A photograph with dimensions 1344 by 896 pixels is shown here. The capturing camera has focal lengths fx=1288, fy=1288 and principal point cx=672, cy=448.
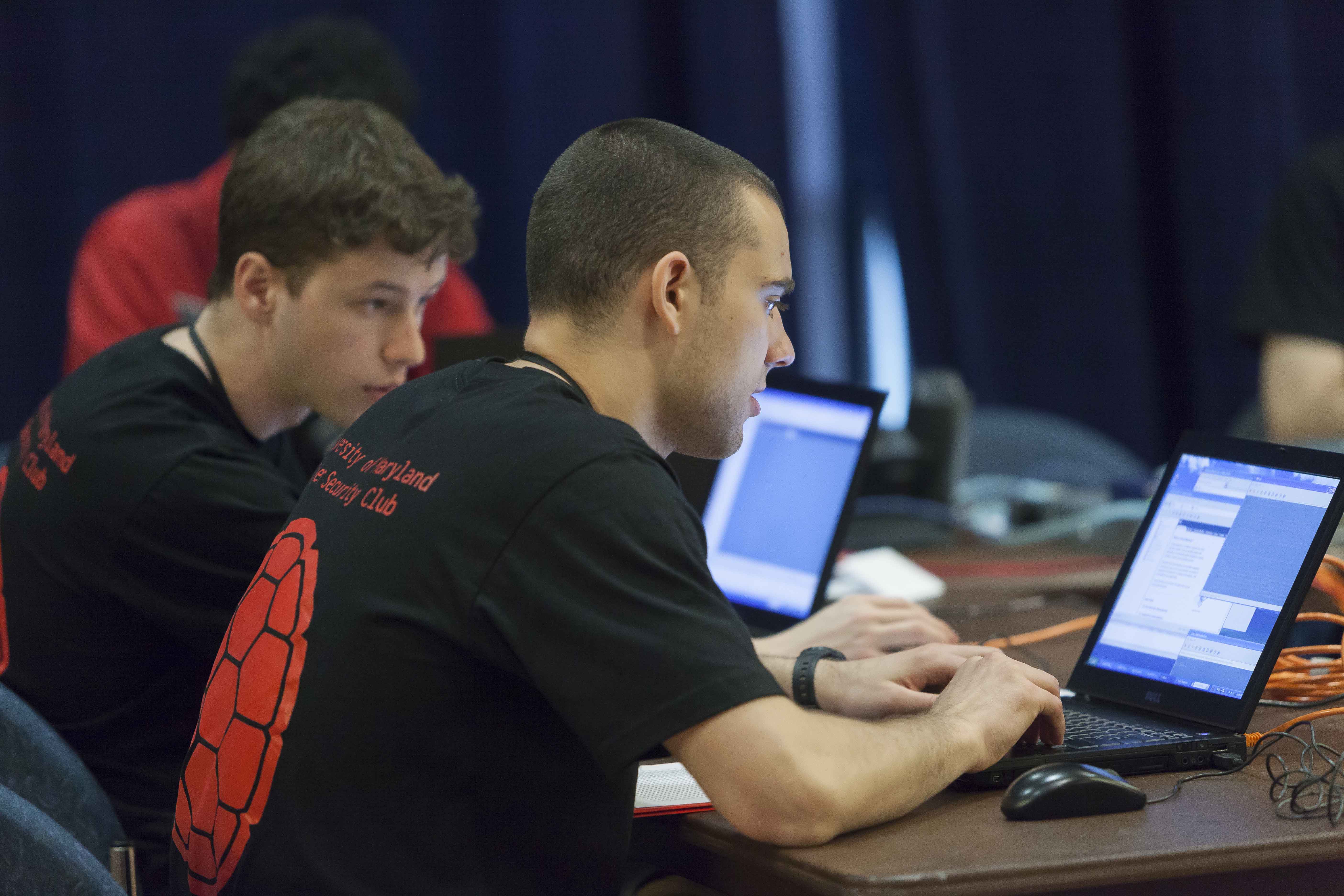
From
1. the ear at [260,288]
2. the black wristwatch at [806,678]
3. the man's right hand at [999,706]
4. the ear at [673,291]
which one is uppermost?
the ear at [673,291]

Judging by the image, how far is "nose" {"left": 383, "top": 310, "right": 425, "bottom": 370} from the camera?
1631 mm

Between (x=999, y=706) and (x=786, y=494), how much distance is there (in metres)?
0.80

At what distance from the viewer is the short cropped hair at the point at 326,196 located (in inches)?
62.1

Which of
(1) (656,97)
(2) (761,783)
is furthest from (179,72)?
(2) (761,783)

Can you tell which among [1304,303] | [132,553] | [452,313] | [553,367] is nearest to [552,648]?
[553,367]

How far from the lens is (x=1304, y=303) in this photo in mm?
2596

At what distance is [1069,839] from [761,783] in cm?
23

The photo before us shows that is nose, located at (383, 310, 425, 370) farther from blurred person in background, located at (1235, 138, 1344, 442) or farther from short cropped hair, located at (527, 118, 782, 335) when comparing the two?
blurred person in background, located at (1235, 138, 1344, 442)

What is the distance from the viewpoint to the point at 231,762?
3.43 ft

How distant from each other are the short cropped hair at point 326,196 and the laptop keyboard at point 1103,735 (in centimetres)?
95

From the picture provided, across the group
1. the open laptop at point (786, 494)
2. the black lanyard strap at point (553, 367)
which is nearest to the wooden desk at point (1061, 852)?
the black lanyard strap at point (553, 367)

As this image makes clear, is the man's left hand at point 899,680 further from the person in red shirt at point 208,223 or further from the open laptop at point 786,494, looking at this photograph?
the person in red shirt at point 208,223

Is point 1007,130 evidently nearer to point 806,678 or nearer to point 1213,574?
point 1213,574

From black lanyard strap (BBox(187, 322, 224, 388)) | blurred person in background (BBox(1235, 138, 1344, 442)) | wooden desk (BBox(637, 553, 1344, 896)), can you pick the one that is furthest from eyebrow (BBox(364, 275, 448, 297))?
blurred person in background (BBox(1235, 138, 1344, 442))
